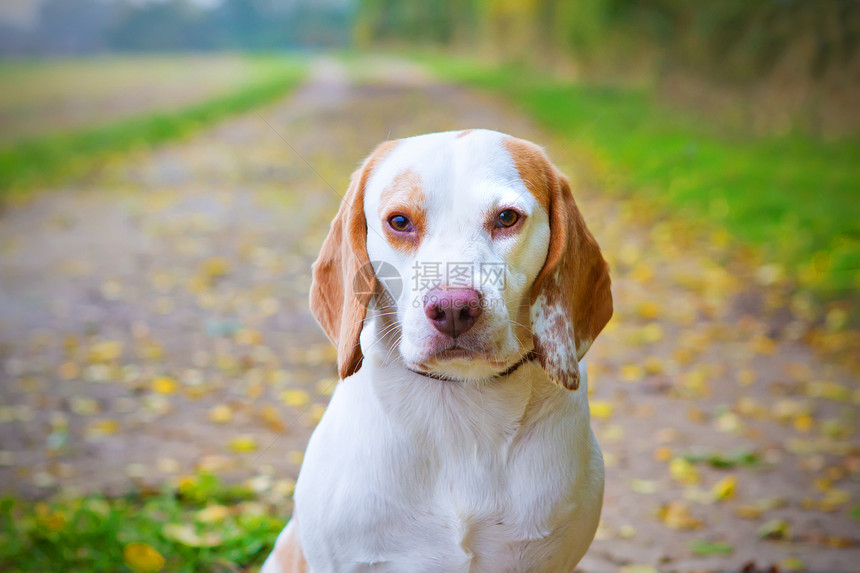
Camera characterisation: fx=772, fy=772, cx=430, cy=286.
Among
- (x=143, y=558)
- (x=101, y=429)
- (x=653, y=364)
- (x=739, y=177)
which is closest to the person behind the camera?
(x=143, y=558)

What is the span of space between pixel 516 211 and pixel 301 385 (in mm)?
3627

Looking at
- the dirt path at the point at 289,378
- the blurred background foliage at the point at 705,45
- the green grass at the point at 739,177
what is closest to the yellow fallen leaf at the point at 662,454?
the dirt path at the point at 289,378

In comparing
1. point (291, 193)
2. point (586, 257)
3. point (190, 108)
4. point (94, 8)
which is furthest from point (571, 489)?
point (190, 108)

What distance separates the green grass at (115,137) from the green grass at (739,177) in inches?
279

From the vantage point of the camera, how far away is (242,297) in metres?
7.10

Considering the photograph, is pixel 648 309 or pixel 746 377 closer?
pixel 746 377

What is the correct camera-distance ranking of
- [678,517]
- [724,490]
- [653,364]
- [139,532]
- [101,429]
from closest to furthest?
[139,532] → [678,517] → [724,490] → [101,429] → [653,364]

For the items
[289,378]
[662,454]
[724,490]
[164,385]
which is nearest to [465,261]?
[724,490]

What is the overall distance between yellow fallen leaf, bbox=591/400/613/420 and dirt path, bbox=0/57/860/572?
0.04 feet

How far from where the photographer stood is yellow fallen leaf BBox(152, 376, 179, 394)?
5.15m

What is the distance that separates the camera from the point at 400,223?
2.00 metres

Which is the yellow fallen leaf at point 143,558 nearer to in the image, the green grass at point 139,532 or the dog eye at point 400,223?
the green grass at point 139,532

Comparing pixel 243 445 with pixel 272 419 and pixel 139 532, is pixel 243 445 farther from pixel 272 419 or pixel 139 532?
pixel 139 532

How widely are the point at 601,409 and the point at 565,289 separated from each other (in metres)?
3.09
